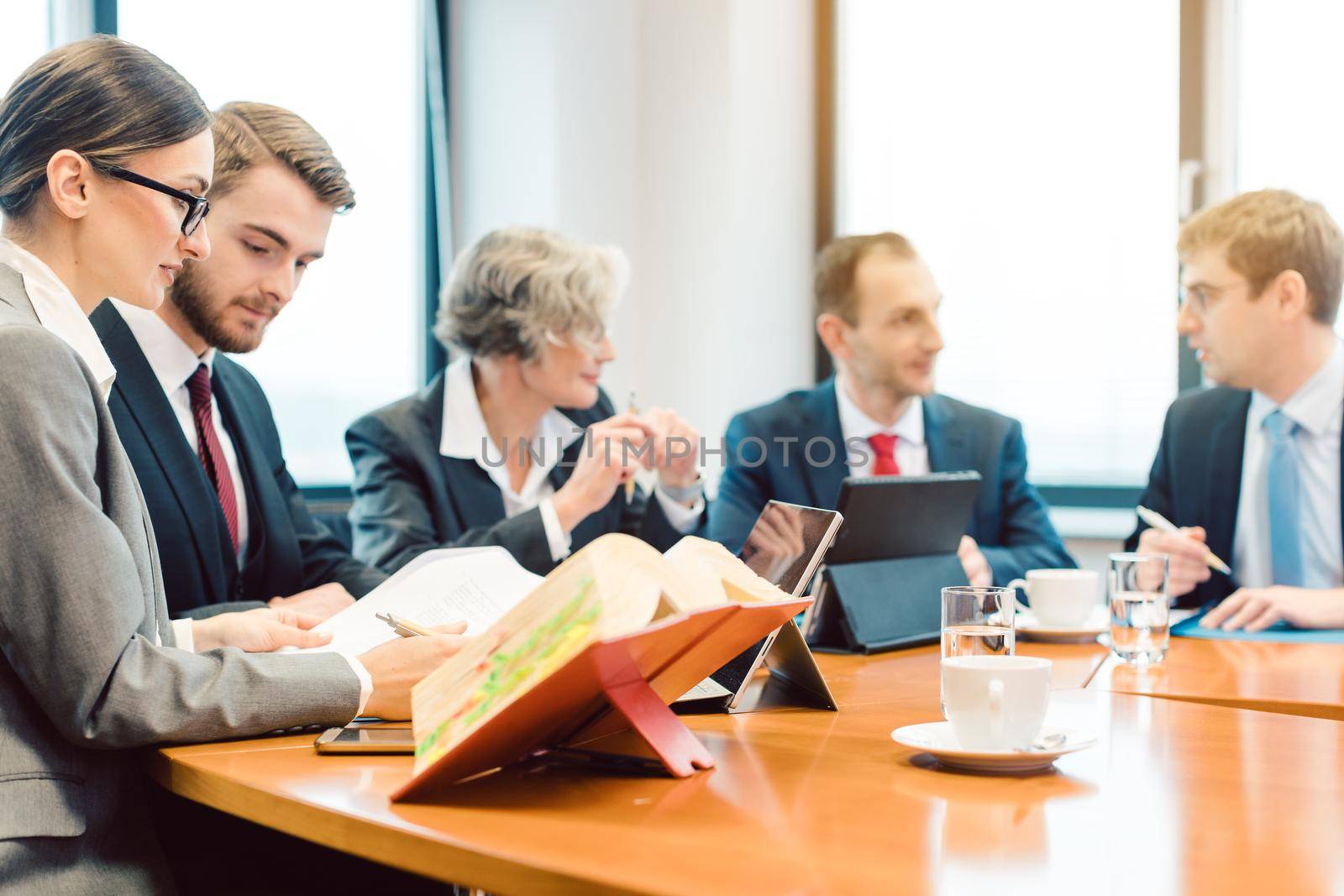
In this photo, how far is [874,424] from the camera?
2.99 m

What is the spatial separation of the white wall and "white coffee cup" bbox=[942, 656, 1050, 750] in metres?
2.91

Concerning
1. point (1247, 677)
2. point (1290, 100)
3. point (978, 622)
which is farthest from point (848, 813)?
point (1290, 100)

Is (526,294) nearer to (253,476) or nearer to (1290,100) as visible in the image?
(253,476)

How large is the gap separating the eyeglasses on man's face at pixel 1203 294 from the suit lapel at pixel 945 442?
605 millimetres

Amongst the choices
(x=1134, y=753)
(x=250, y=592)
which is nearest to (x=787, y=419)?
(x=250, y=592)

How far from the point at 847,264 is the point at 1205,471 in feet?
3.41

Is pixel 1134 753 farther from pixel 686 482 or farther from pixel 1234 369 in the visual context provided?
pixel 1234 369

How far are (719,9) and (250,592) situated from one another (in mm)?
2616

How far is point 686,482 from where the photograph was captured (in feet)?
8.92

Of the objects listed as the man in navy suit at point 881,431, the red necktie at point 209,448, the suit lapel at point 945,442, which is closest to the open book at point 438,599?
the red necktie at point 209,448

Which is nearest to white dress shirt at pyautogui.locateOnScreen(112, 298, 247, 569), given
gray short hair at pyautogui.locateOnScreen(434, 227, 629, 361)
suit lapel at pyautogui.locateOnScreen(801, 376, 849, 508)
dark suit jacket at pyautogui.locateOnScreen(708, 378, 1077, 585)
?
gray short hair at pyautogui.locateOnScreen(434, 227, 629, 361)

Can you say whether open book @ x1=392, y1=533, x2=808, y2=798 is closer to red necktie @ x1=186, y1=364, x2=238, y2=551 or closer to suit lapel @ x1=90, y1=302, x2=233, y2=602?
suit lapel @ x1=90, y1=302, x2=233, y2=602

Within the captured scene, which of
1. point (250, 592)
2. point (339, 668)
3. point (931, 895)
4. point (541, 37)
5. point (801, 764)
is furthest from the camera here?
point (541, 37)

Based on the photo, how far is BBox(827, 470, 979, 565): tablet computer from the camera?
183 centimetres
